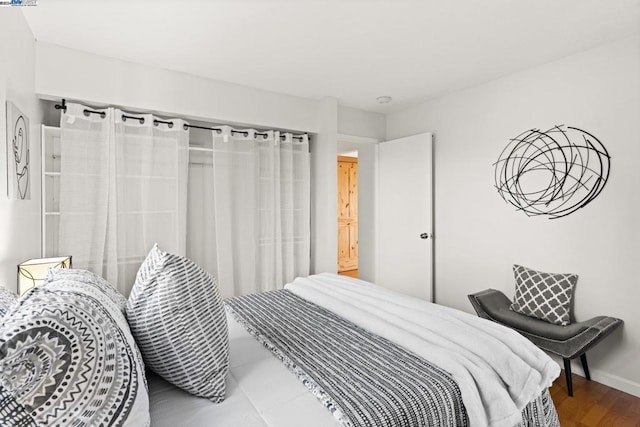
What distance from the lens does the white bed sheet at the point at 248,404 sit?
102cm

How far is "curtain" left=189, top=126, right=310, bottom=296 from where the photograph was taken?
3357mm

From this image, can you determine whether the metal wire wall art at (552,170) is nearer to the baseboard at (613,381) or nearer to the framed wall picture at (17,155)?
the baseboard at (613,381)

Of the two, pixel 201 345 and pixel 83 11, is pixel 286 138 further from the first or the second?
pixel 201 345

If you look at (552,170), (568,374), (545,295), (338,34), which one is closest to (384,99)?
(338,34)

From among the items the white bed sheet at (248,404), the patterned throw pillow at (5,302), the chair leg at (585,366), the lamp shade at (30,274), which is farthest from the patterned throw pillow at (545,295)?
the lamp shade at (30,274)

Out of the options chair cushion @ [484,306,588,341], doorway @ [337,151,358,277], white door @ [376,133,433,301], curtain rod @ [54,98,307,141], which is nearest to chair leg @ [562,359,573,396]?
chair cushion @ [484,306,588,341]

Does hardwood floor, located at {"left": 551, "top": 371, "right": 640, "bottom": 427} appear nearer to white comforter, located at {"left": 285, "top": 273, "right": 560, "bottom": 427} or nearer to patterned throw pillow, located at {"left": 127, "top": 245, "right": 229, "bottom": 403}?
white comforter, located at {"left": 285, "top": 273, "right": 560, "bottom": 427}

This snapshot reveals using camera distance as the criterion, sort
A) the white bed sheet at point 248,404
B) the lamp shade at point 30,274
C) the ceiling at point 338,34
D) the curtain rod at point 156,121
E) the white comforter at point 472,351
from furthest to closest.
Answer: the curtain rod at point 156,121 → the ceiling at point 338,34 → the lamp shade at point 30,274 → the white comforter at point 472,351 → the white bed sheet at point 248,404

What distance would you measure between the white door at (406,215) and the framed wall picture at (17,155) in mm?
3431

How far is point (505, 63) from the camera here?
2809 mm

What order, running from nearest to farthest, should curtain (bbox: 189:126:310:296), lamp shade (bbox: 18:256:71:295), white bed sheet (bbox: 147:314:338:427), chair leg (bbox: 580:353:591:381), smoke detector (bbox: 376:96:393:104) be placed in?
white bed sheet (bbox: 147:314:338:427) < lamp shade (bbox: 18:256:71:295) < chair leg (bbox: 580:353:591:381) < curtain (bbox: 189:126:310:296) < smoke detector (bbox: 376:96:393:104)

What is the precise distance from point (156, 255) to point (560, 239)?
2979 mm

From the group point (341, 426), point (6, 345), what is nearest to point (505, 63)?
point (341, 426)

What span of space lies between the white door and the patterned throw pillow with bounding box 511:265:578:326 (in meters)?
1.03
